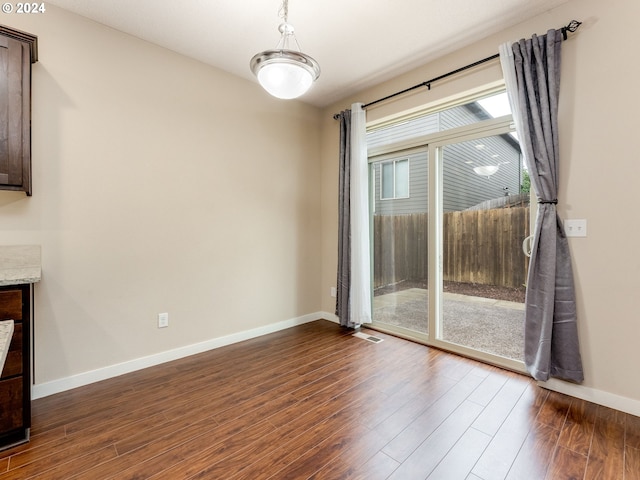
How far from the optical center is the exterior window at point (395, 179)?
3.45 meters

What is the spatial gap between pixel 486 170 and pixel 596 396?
193cm

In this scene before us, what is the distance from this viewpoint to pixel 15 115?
1.94m

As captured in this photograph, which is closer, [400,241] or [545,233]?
[545,233]

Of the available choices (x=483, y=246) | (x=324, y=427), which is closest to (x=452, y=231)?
(x=483, y=246)

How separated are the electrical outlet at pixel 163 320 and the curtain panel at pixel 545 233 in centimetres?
309

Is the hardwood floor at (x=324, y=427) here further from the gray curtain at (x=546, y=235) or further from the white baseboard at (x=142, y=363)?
the gray curtain at (x=546, y=235)

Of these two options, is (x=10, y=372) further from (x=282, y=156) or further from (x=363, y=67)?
(x=363, y=67)

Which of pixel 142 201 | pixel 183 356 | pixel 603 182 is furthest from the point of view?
pixel 183 356

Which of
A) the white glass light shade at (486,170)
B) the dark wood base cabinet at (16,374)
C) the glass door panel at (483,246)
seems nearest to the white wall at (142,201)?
the dark wood base cabinet at (16,374)

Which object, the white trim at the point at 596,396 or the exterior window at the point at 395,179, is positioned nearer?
the white trim at the point at 596,396

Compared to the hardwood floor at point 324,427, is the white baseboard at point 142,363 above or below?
above

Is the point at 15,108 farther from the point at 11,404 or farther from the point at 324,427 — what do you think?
the point at 324,427

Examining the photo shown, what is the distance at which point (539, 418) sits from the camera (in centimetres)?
196

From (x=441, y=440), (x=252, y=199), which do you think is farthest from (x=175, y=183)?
(x=441, y=440)
